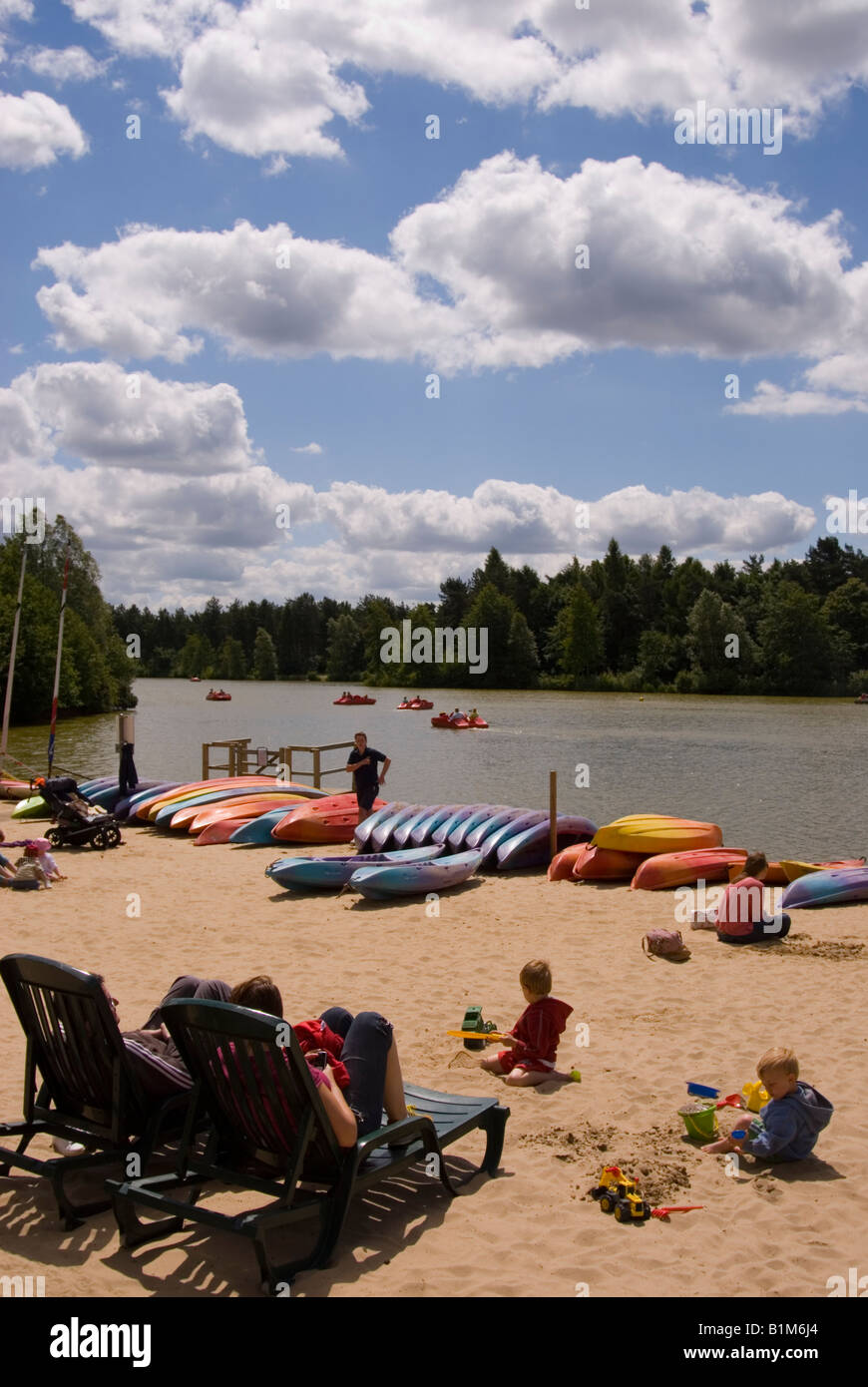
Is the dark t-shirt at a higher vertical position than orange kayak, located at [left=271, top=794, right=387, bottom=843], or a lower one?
higher

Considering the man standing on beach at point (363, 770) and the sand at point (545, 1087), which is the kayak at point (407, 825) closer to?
the man standing on beach at point (363, 770)

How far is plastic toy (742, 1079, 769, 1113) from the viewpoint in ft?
17.0

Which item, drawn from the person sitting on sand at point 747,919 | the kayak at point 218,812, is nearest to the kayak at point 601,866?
the person sitting on sand at point 747,919

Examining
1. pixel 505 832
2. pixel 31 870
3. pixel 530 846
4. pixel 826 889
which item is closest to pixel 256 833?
pixel 505 832

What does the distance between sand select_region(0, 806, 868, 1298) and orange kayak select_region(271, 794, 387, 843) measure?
292 cm

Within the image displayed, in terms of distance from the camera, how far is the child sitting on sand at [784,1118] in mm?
4758

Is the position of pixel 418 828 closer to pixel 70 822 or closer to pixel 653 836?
pixel 653 836

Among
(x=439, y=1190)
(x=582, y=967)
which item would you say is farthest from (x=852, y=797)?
(x=439, y=1190)

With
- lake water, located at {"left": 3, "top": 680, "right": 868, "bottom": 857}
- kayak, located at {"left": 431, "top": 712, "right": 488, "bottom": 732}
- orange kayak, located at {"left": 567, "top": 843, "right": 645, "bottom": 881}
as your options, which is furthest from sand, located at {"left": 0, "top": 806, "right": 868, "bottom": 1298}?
kayak, located at {"left": 431, "top": 712, "right": 488, "bottom": 732}

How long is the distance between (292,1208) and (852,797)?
25.3 metres

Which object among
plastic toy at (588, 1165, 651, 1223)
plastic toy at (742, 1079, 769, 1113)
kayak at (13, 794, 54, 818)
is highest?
plastic toy at (742, 1079, 769, 1113)

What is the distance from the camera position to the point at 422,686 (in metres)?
101

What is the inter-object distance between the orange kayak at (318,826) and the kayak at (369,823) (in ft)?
0.73

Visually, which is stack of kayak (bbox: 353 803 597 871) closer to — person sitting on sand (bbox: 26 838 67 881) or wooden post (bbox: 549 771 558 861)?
wooden post (bbox: 549 771 558 861)
